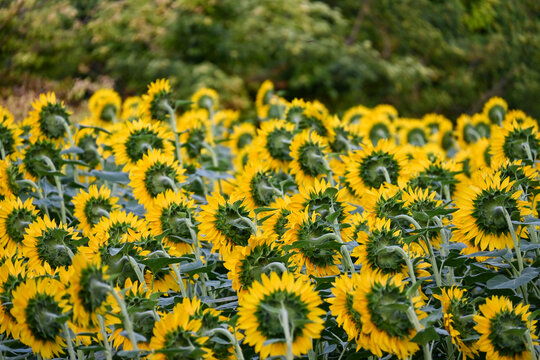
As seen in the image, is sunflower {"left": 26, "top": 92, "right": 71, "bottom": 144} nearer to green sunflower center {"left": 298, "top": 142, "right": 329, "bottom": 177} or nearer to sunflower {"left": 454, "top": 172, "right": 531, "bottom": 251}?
green sunflower center {"left": 298, "top": 142, "right": 329, "bottom": 177}

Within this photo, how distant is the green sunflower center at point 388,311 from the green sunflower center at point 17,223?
1054 millimetres

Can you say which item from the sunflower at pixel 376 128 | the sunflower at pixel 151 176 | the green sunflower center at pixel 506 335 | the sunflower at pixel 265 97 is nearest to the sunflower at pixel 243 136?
the sunflower at pixel 265 97

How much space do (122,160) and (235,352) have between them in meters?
0.98

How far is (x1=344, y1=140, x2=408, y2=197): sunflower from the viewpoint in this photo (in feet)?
6.07

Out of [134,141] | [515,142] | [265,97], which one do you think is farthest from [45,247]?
[265,97]

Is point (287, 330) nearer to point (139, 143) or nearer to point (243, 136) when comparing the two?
point (139, 143)

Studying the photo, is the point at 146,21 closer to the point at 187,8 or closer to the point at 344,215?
the point at 187,8

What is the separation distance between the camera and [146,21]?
7445 millimetres

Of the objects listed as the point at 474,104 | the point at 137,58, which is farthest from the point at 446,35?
the point at 137,58

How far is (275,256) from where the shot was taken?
4.49ft

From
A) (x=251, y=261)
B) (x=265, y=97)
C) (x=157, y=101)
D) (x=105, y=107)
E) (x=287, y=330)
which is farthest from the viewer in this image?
(x=265, y=97)

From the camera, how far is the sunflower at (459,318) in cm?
138

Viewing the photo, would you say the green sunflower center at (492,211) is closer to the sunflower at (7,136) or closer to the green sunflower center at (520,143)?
the green sunflower center at (520,143)

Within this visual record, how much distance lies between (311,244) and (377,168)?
1.67 ft
